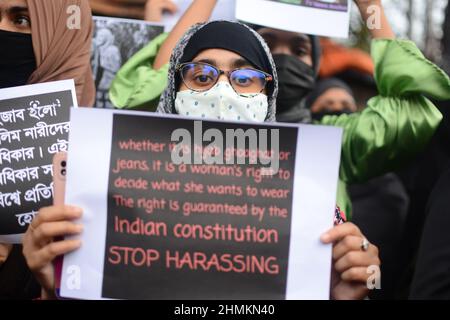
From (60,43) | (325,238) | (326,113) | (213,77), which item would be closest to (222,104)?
(213,77)

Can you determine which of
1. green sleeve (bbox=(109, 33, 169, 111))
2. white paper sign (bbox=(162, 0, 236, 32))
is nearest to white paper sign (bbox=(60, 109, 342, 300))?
green sleeve (bbox=(109, 33, 169, 111))

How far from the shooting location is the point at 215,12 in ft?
10.1

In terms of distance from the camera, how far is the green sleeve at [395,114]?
280cm

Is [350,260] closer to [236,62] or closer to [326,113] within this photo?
[236,62]

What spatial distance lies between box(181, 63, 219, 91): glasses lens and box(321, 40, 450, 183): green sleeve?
903 mm

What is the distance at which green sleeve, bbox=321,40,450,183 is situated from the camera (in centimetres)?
280

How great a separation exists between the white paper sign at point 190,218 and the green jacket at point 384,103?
3.40 ft

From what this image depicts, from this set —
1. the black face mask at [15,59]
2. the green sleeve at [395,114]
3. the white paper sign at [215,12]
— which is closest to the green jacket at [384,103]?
the green sleeve at [395,114]

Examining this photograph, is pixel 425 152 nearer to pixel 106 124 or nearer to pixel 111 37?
pixel 111 37

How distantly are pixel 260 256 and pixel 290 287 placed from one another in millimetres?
112

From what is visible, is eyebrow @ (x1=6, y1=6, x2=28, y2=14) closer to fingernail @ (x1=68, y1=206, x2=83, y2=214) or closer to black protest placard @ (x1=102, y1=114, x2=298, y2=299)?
black protest placard @ (x1=102, y1=114, x2=298, y2=299)

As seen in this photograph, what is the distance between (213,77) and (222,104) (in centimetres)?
10
